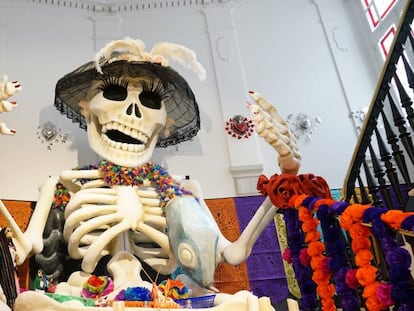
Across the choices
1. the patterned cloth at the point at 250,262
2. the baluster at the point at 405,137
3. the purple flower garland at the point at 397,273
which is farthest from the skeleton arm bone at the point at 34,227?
the baluster at the point at 405,137

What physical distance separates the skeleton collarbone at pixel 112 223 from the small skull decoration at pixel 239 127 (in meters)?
1.36

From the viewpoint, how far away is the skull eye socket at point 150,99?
10.6 ft

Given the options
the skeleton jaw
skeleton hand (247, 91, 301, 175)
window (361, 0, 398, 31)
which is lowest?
skeleton hand (247, 91, 301, 175)

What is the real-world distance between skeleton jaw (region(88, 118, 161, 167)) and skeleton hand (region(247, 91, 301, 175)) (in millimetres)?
899

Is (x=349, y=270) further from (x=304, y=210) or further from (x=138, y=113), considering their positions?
(x=138, y=113)

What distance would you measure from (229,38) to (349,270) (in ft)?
10.3

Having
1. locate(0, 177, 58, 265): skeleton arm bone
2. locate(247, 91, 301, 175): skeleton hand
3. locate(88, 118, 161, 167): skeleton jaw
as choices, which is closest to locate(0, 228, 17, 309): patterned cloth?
locate(0, 177, 58, 265): skeleton arm bone

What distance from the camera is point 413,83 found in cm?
236

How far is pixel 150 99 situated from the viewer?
10.8ft

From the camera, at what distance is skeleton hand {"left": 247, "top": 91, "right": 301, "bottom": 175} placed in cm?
258

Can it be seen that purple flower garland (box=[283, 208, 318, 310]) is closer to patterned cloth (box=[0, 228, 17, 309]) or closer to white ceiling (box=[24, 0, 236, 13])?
patterned cloth (box=[0, 228, 17, 309])

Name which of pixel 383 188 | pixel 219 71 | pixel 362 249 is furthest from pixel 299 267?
pixel 219 71

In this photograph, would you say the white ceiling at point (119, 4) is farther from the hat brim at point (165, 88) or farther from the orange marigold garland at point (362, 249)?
the orange marigold garland at point (362, 249)

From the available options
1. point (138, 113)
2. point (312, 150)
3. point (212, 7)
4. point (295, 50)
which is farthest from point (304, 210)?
point (212, 7)
